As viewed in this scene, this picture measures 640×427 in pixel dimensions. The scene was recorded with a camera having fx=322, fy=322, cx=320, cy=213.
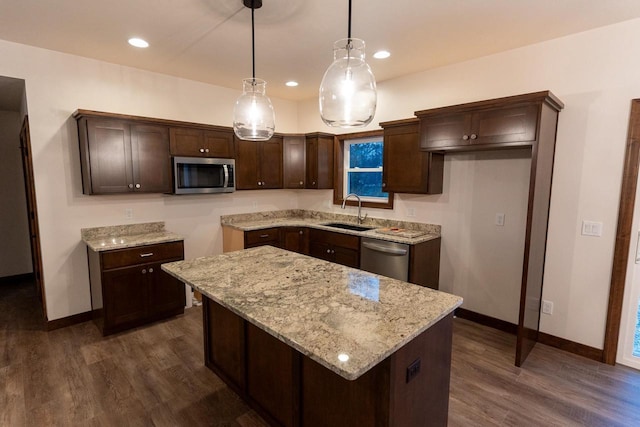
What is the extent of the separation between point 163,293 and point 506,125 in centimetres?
371

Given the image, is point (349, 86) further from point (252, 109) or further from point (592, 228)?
point (592, 228)

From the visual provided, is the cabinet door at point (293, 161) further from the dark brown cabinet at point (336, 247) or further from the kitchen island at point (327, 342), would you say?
the kitchen island at point (327, 342)

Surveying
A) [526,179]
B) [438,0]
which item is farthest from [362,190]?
[438,0]

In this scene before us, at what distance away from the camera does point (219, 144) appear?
401 cm

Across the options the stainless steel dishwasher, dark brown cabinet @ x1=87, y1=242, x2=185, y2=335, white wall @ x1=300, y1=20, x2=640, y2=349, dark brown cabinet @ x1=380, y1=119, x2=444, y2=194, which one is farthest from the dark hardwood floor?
dark brown cabinet @ x1=380, y1=119, x2=444, y2=194

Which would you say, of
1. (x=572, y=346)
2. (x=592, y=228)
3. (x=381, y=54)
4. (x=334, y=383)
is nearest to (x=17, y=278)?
(x=334, y=383)

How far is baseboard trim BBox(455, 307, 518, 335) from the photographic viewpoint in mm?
3277

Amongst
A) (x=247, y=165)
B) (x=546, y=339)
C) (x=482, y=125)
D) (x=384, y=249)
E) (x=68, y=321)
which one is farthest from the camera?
(x=247, y=165)

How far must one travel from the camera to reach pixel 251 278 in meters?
2.02

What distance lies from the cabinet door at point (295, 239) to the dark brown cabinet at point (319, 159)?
0.73 metres

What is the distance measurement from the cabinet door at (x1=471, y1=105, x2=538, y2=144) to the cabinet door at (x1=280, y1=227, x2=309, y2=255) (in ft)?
8.01

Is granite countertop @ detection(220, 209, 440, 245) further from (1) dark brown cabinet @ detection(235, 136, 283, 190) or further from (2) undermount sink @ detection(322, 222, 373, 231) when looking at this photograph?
(1) dark brown cabinet @ detection(235, 136, 283, 190)

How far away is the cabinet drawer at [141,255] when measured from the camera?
309 centimetres

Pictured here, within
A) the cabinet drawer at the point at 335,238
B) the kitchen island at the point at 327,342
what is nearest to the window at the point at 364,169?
the cabinet drawer at the point at 335,238
